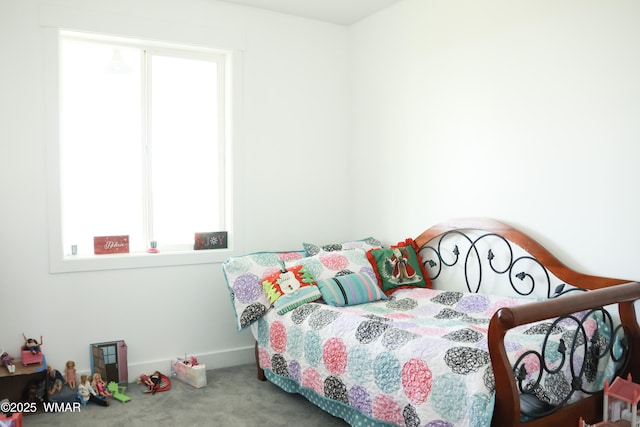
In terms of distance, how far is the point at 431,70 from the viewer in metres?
3.53

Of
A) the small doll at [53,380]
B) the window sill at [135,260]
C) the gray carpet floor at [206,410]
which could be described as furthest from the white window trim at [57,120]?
the gray carpet floor at [206,410]

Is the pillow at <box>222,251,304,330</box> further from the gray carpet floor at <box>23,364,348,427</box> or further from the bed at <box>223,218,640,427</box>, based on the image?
the gray carpet floor at <box>23,364,348,427</box>

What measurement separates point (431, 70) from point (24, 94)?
2.38 m

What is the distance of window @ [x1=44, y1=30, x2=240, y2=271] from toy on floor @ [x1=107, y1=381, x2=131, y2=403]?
2.30 feet

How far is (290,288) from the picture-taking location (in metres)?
3.21

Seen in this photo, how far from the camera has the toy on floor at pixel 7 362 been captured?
295 cm

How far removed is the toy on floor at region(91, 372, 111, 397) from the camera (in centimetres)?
316

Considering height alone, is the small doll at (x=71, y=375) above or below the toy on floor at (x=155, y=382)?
above

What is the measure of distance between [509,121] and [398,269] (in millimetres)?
1093

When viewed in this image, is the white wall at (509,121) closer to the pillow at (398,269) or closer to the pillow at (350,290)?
the pillow at (398,269)

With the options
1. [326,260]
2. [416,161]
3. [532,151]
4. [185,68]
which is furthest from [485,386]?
[185,68]

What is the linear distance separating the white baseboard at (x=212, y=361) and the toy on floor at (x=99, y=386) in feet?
0.88

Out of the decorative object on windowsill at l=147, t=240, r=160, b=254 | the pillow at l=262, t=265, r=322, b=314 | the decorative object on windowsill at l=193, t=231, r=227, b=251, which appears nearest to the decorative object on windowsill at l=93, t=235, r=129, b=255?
the decorative object on windowsill at l=147, t=240, r=160, b=254

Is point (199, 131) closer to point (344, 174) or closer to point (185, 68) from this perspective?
point (185, 68)
